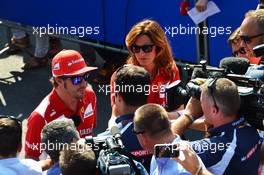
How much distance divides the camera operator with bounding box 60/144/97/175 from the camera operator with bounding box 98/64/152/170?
0.40 metres

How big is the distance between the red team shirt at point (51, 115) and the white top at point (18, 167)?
62 centimetres

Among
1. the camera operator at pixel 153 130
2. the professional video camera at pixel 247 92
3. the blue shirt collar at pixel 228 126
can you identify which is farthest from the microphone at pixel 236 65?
the camera operator at pixel 153 130

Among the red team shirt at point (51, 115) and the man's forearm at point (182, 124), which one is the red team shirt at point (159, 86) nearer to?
the red team shirt at point (51, 115)

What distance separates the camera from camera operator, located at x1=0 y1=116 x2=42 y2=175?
3.35 m

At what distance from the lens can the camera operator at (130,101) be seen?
3.38 m

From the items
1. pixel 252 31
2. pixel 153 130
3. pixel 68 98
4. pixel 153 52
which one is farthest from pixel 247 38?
pixel 153 130

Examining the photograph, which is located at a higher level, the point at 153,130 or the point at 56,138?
the point at 153,130

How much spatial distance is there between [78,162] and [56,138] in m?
0.59

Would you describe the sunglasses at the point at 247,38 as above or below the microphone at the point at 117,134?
above

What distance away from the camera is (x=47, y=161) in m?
3.80

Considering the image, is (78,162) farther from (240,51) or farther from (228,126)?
(240,51)

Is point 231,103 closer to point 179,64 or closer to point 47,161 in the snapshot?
point 47,161

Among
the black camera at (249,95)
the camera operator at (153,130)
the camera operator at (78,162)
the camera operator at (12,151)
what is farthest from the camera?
the camera operator at (12,151)

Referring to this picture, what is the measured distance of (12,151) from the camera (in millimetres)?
3455
